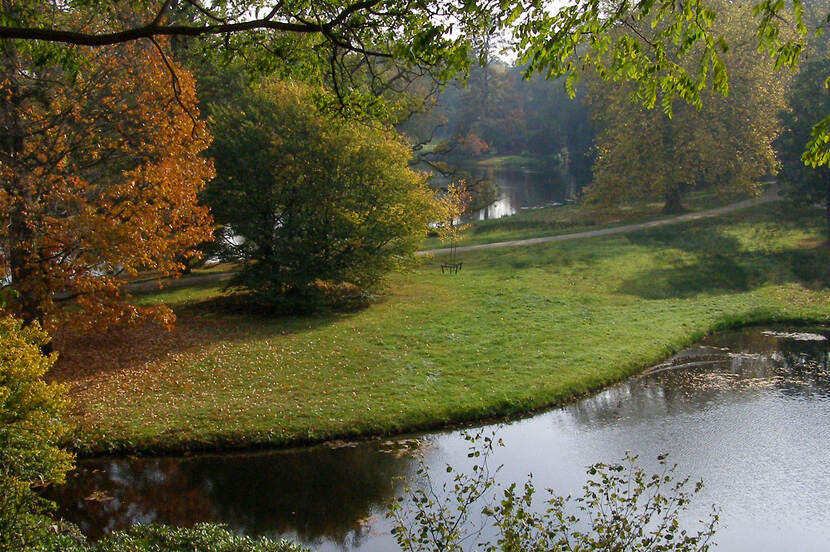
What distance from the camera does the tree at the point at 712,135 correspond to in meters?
38.0

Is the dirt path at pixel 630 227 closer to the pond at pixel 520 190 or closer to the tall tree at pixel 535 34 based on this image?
the pond at pixel 520 190

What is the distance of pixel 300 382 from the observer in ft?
60.4

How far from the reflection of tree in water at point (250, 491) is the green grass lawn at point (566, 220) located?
83.8ft

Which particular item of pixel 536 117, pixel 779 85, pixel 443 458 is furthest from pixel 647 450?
pixel 536 117

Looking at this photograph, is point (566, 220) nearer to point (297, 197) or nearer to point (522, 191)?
point (522, 191)

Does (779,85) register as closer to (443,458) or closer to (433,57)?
(443,458)

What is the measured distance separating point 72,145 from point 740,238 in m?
30.4

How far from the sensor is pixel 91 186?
18.8 metres

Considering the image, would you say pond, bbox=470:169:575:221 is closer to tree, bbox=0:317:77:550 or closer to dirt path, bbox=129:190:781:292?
dirt path, bbox=129:190:781:292

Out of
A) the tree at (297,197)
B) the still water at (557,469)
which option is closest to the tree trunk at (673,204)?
the tree at (297,197)

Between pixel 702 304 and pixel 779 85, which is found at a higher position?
pixel 779 85

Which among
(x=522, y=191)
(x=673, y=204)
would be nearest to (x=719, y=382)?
(x=673, y=204)

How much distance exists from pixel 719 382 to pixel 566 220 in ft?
85.7

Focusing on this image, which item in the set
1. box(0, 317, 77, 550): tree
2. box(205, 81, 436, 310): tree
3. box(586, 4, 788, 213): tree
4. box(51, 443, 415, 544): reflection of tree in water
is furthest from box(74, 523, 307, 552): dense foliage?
box(586, 4, 788, 213): tree
